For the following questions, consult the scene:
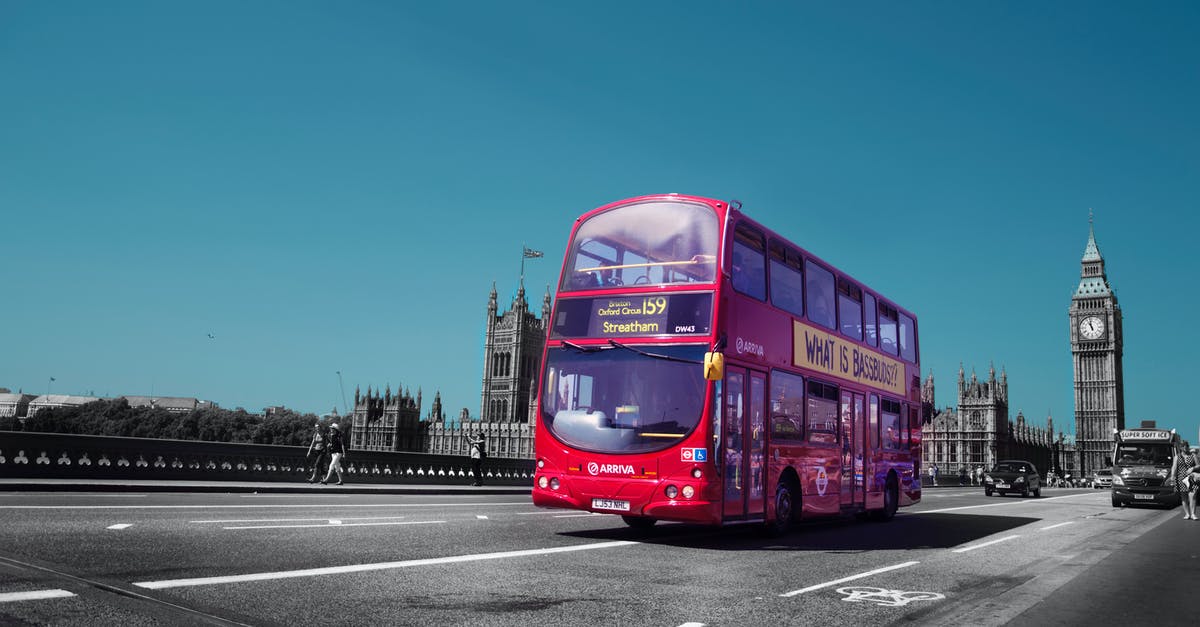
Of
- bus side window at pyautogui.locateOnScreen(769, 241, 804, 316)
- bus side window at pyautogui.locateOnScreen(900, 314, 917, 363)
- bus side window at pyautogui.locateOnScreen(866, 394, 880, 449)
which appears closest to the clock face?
bus side window at pyautogui.locateOnScreen(900, 314, 917, 363)

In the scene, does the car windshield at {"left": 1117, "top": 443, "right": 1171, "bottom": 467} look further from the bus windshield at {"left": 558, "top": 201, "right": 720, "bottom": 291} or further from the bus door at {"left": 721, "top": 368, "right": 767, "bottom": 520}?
the bus windshield at {"left": 558, "top": 201, "right": 720, "bottom": 291}

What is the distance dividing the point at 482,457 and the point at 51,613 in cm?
2423

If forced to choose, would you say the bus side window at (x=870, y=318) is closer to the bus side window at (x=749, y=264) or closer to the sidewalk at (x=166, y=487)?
the bus side window at (x=749, y=264)

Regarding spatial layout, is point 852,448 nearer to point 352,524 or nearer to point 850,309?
point 850,309

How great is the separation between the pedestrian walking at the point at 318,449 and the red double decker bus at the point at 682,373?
11437 millimetres

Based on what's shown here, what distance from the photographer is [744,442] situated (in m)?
12.0

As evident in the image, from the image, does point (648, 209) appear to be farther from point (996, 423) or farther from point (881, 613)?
point (996, 423)

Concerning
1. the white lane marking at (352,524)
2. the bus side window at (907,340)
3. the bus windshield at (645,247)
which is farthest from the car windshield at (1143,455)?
the white lane marking at (352,524)

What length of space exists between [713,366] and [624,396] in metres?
1.34

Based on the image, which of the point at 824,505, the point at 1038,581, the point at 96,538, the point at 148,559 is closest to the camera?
the point at 148,559

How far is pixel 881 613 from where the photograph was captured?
22.7 feet

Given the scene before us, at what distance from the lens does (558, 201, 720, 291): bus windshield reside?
11812mm

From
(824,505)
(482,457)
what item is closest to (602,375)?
(824,505)

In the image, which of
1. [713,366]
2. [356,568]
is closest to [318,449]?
[713,366]
